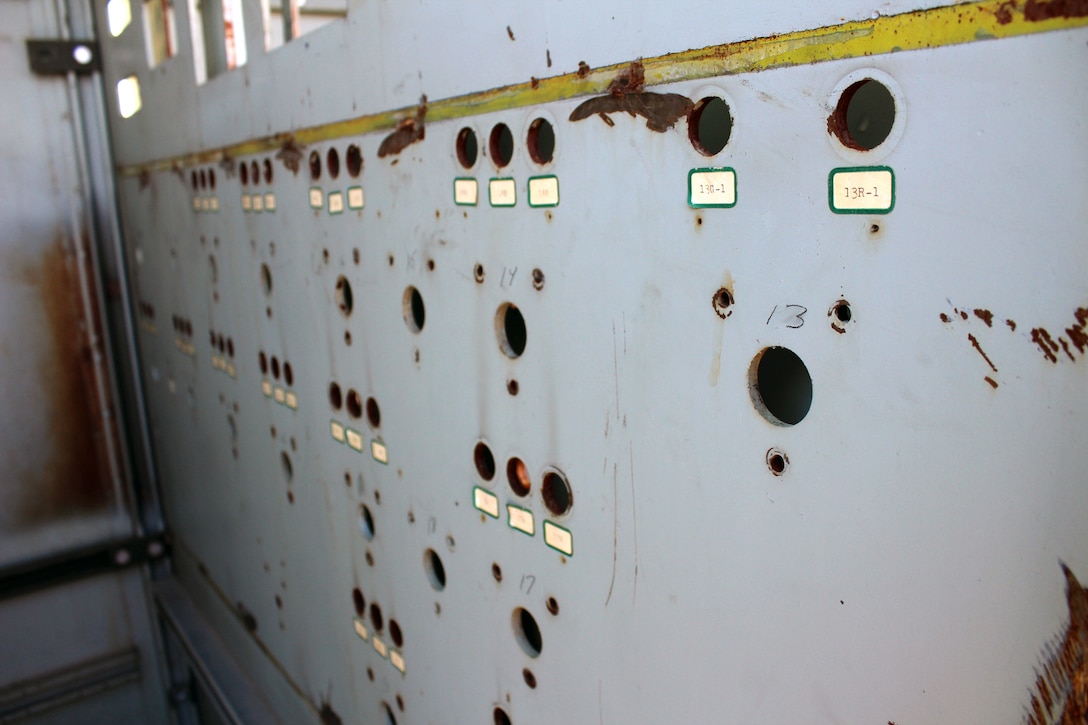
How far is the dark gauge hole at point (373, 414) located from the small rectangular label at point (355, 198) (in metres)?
0.40

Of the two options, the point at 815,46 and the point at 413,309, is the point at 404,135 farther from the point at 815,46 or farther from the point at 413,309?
the point at 815,46

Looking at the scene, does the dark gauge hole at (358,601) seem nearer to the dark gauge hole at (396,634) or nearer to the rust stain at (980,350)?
the dark gauge hole at (396,634)

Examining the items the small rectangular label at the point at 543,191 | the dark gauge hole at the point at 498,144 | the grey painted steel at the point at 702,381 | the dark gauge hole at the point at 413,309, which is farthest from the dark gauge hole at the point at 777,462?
the dark gauge hole at the point at 413,309

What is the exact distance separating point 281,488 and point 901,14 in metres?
2.03

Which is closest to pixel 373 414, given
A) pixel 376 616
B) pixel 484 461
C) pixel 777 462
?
pixel 484 461

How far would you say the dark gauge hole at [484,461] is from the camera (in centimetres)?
139

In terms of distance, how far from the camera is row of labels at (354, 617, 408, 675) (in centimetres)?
182

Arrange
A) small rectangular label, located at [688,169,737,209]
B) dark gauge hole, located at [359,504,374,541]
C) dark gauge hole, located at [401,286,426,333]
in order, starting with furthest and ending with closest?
dark gauge hole, located at [359,504,374,541] → dark gauge hole, located at [401,286,426,333] → small rectangular label, located at [688,169,737,209]

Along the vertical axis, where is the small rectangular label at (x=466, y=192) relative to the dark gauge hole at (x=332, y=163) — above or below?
below

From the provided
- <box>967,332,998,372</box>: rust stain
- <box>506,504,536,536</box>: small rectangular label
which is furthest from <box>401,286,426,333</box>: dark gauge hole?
<box>967,332,998,372</box>: rust stain

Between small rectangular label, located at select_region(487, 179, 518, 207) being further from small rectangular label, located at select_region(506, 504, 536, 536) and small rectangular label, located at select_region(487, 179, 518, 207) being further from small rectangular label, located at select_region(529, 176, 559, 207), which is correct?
small rectangular label, located at select_region(506, 504, 536, 536)

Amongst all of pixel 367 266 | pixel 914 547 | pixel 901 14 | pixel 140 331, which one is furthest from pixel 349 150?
pixel 140 331

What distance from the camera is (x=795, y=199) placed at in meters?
0.81

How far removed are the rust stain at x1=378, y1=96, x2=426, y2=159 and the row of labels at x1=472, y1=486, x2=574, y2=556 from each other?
2.03 ft
